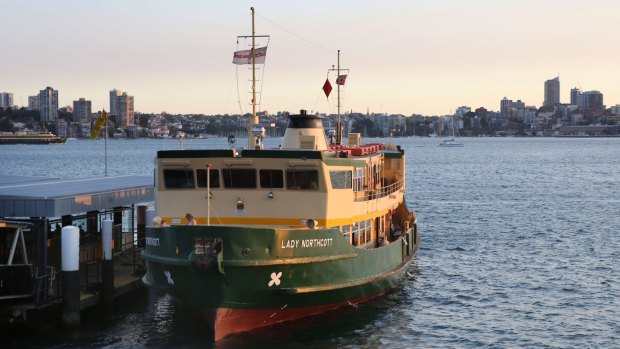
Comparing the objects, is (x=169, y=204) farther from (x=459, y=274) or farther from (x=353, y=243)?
(x=459, y=274)

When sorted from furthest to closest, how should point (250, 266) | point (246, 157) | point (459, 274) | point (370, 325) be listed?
point (459, 274), point (370, 325), point (246, 157), point (250, 266)

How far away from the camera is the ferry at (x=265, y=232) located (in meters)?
27.0

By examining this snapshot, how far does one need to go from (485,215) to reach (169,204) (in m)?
44.2

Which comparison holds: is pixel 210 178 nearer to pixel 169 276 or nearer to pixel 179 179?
pixel 179 179

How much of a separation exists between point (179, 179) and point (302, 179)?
4090mm

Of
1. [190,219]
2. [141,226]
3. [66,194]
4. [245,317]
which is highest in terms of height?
[66,194]

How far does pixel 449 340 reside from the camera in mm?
30547

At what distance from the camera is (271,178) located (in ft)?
98.2

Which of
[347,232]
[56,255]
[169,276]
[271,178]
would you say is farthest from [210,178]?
[56,255]

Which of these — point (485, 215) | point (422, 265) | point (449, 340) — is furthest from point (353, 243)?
point (485, 215)

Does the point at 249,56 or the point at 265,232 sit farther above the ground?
the point at 249,56

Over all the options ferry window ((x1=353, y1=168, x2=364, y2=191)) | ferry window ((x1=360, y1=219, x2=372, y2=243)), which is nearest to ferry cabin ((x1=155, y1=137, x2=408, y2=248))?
ferry window ((x1=353, y1=168, x2=364, y2=191))

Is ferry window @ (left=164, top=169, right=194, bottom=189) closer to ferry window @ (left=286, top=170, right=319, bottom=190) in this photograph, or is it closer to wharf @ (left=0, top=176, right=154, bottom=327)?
wharf @ (left=0, top=176, right=154, bottom=327)

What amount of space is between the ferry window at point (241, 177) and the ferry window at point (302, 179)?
1.15m
